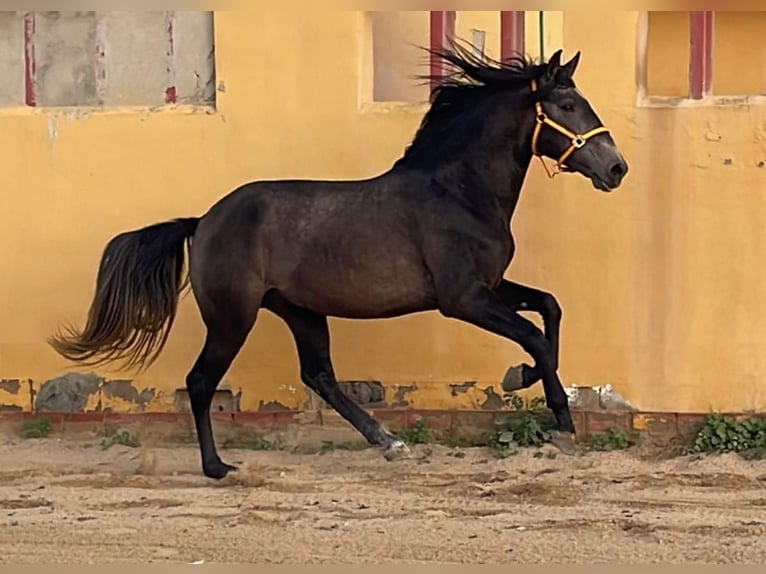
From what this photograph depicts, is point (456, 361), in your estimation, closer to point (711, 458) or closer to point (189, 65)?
point (711, 458)

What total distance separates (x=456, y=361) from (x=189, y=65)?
7.68ft

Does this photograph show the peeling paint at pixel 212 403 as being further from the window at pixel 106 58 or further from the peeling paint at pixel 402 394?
the window at pixel 106 58

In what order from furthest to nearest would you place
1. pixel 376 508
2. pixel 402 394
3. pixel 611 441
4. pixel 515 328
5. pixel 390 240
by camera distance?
1. pixel 402 394
2. pixel 611 441
3. pixel 390 240
4. pixel 515 328
5. pixel 376 508

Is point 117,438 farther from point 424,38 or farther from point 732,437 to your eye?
point 732,437

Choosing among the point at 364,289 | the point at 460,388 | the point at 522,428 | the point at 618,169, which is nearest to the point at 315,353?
the point at 364,289

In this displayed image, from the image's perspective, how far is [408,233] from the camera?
6.84m

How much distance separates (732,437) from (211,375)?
2.78 m

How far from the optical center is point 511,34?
774 cm

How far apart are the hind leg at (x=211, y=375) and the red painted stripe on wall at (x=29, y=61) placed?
7.14ft

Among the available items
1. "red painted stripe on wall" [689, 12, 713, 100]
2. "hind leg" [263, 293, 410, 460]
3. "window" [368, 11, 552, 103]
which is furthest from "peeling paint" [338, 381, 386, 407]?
"red painted stripe on wall" [689, 12, 713, 100]

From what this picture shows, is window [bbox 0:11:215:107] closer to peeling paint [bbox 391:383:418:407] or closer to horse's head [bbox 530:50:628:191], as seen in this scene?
peeling paint [bbox 391:383:418:407]

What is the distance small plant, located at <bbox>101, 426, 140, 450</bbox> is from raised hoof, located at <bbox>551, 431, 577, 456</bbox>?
2594mm

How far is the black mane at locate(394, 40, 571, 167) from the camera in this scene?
6.91 metres

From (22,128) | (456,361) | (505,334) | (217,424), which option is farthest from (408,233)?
(22,128)
